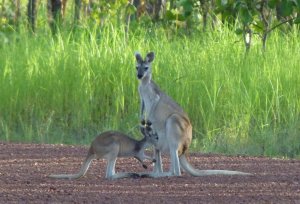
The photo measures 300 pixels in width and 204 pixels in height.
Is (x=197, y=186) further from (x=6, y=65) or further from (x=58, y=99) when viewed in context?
(x=6, y=65)

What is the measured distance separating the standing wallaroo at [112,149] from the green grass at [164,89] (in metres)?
1.98

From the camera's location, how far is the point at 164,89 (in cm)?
1095

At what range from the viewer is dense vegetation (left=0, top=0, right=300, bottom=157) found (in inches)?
410

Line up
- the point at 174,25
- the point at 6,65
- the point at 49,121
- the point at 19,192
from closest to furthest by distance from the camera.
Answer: the point at 19,192 < the point at 49,121 < the point at 6,65 < the point at 174,25

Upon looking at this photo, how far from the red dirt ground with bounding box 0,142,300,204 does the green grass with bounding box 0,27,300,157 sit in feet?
4.34

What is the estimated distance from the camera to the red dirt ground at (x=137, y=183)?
266 inches

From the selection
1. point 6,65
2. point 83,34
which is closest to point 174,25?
point 83,34

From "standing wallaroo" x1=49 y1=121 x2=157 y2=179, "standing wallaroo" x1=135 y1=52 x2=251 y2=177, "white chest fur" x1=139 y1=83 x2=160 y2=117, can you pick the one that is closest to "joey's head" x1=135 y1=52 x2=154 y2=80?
"standing wallaroo" x1=135 y1=52 x2=251 y2=177

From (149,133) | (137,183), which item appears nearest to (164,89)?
(149,133)

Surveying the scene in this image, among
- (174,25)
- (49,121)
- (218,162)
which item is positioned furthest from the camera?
(174,25)

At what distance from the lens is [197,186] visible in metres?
7.30

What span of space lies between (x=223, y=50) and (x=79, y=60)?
183cm

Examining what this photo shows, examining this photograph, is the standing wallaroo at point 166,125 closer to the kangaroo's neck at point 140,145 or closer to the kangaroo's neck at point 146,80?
the kangaroo's neck at point 146,80

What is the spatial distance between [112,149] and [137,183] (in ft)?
1.44
